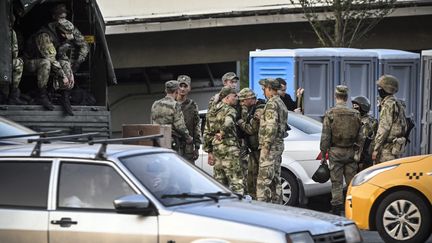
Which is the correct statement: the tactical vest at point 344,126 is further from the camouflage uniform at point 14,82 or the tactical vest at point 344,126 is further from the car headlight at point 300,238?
the car headlight at point 300,238

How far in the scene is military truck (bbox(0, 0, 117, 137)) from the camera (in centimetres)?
1165

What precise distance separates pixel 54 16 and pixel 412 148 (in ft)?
32.8

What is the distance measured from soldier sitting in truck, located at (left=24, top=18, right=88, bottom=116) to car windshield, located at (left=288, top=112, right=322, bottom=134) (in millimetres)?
3752

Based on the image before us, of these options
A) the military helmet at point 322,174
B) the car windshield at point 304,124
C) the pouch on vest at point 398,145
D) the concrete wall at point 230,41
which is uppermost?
the concrete wall at point 230,41

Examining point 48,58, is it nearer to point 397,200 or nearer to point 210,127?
point 210,127

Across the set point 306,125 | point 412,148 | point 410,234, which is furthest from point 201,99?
point 410,234

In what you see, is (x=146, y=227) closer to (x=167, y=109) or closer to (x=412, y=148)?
(x=167, y=109)

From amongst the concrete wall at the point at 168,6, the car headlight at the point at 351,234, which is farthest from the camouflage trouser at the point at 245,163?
the concrete wall at the point at 168,6

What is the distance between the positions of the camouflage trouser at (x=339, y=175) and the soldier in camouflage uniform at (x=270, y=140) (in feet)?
2.77

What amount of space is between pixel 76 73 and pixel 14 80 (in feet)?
4.11

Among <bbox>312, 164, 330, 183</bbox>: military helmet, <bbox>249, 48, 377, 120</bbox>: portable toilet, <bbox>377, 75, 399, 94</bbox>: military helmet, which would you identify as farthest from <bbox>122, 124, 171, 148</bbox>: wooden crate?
<bbox>249, 48, 377, 120</bbox>: portable toilet

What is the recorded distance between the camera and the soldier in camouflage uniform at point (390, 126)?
13.2 metres

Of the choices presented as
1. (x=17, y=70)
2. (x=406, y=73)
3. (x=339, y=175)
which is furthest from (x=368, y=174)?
(x=406, y=73)

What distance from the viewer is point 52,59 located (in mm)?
12352
